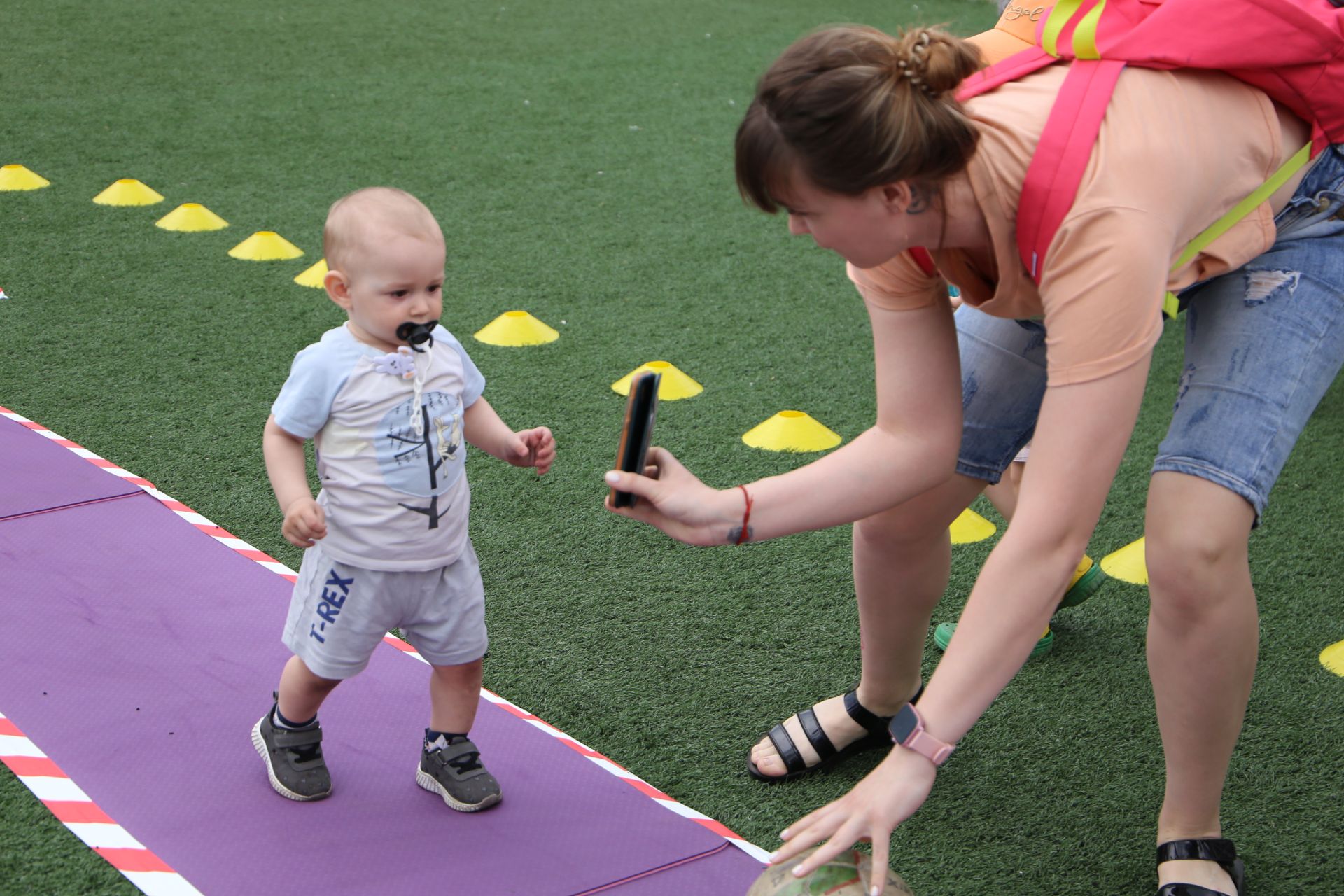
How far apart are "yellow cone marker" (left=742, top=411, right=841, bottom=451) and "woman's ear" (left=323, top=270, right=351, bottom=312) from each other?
172cm

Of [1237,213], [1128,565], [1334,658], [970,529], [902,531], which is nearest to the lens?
[1237,213]

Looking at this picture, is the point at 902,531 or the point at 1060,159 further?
the point at 902,531

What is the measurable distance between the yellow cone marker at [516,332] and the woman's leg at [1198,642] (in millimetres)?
2579

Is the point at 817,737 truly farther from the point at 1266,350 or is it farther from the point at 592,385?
the point at 592,385

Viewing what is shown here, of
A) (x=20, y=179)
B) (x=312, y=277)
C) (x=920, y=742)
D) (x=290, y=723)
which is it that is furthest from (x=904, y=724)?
(x=20, y=179)

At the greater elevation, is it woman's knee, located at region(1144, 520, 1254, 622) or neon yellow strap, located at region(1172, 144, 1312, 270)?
neon yellow strap, located at region(1172, 144, 1312, 270)

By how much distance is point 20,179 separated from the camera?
17.5 feet

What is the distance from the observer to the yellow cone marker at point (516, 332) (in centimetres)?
423

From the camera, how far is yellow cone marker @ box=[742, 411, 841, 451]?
3.66 meters

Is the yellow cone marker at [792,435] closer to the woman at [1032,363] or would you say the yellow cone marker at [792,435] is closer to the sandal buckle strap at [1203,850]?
the woman at [1032,363]

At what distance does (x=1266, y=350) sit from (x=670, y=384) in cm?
228

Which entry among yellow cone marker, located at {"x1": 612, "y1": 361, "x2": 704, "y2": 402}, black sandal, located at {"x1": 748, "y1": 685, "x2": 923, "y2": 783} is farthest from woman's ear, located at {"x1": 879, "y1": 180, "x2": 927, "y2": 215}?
yellow cone marker, located at {"x1": 612, "y1": 361, "x2": 704, "y2": 402}

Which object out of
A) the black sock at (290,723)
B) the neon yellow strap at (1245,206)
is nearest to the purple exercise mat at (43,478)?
the black sock at (290,723)

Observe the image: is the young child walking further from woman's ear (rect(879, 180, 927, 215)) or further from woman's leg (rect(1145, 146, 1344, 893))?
woman's leg (rect(1145, 146, 1344, 893))
